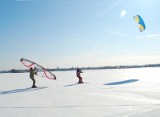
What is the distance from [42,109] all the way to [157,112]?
3036 millimetres

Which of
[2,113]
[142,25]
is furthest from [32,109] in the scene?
[142,25]

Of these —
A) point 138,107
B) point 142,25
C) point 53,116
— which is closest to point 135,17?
point 142,25

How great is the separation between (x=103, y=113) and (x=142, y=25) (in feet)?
56.0

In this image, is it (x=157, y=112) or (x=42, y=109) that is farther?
(x=42, y=109)

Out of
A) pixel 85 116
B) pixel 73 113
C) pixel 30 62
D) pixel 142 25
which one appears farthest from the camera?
pixel 142 25

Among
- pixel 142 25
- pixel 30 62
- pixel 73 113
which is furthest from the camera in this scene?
pixel 142 25

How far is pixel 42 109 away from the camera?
21.9 ft

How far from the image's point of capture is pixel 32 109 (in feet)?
22.0

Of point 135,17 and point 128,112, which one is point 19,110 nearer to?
point 128,112

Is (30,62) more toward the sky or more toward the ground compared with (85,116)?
more toward the sky

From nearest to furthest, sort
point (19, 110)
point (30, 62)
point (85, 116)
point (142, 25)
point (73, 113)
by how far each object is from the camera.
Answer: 1. point (85, 116)
2. point (73, 113)
3. point (19, 110)
4. point (30, 62)
5. point (142, 25)

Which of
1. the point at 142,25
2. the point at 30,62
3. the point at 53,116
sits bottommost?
the point at 53,116

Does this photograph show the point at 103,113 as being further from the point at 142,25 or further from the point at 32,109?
the point at 142,25

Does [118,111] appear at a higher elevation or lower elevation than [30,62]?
lower
